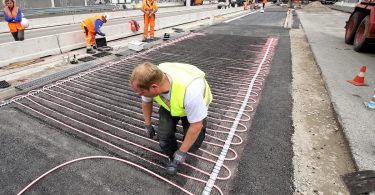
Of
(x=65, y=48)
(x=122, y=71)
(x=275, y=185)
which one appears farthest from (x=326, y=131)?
(x=65, y=48)

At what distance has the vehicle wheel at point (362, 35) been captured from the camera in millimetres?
7172

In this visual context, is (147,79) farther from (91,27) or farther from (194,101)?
(91,27)

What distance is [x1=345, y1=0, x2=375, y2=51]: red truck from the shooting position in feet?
22.5

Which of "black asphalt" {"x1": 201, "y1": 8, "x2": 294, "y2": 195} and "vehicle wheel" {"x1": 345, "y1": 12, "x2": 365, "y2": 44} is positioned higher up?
"vehicle wheel" {"x1": 345, "y1": 12, "x2": 365, "y2": 44}

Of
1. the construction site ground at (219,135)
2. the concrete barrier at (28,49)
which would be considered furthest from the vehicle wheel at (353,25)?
the concrete barrier at (28,49)

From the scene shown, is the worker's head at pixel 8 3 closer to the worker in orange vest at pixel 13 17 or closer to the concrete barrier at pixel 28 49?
the worker in orange vest at pixel 13 17

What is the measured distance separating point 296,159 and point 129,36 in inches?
381

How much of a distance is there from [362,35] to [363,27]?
0.25 metres

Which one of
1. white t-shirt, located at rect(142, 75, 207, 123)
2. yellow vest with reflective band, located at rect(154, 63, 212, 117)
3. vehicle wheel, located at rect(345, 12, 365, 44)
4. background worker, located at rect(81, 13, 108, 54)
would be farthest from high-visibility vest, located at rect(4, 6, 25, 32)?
vehicle wheel, located at rect(345, 12, 365, 44)

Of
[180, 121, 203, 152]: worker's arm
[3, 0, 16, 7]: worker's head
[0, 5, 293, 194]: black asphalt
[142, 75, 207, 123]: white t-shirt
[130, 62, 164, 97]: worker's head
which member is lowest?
[0, 5, 293, 194]: black asphalt

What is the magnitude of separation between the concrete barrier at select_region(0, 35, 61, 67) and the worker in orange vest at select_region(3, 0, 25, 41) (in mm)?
1430

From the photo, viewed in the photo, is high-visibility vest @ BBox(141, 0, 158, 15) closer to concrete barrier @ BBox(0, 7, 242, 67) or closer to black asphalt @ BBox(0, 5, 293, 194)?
concrete barrier @ BBox(0, 7, 242, 67)

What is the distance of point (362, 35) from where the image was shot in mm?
7809

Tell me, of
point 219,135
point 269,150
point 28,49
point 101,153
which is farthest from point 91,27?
point 269,150
